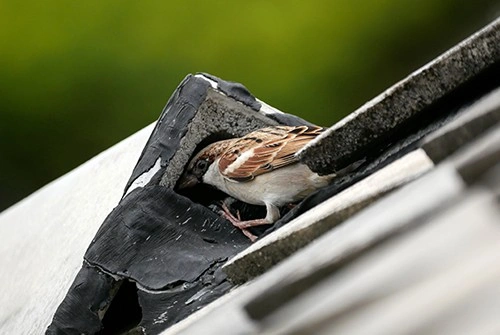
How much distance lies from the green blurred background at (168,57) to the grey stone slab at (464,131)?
14.9 feet

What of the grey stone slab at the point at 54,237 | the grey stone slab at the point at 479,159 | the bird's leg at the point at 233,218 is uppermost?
the grey stone slab at the point at 479,159

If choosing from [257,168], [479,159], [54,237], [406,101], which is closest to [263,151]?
[257,168]

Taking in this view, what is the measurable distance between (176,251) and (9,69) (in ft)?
16.6

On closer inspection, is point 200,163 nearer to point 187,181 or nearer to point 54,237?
point 187,181

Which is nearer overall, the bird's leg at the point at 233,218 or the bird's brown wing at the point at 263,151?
the bird's leg at the point at 233,218

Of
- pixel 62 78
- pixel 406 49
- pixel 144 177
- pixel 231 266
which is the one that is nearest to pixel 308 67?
pixel 406 49

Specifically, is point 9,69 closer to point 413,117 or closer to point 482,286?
point 413,117

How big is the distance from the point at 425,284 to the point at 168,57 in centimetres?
533

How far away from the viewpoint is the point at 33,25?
20.8 ft

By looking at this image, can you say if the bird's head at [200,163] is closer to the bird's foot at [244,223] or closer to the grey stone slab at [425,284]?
the bird's foot at [244,223]

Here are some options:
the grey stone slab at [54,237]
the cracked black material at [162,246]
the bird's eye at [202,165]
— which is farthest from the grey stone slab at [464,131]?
the grey stone slab at [54,237]

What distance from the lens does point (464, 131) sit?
0.93m

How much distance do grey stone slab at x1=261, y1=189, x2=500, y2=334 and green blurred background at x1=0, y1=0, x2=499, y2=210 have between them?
15.5ft

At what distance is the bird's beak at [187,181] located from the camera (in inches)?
71.3
